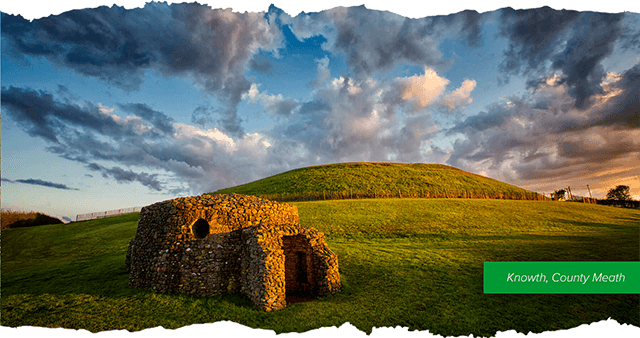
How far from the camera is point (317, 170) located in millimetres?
67125

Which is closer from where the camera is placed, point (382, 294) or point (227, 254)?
point (227, 254)

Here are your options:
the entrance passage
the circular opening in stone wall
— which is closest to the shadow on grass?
the circular opening in stone wall

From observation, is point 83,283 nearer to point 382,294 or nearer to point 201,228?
point 201,228

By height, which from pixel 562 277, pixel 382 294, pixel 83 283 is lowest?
pixel 382 294

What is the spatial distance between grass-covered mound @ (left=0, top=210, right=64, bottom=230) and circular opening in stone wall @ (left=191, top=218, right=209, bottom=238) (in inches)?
1520

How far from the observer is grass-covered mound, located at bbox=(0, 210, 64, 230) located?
113 ft

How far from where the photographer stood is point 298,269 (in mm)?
12359

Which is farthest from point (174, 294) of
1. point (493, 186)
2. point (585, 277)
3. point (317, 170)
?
point (493, 186)

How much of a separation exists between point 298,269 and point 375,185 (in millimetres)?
44205

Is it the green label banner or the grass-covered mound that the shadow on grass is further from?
the grass-covered mound

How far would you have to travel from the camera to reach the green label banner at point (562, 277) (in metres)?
6.72

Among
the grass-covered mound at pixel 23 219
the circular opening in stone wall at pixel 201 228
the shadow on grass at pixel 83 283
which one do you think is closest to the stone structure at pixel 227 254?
the circular opening in stone wall at pixel 201 228

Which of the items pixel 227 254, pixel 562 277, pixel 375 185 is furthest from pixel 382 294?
pixel 375 185

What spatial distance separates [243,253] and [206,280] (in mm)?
1554
